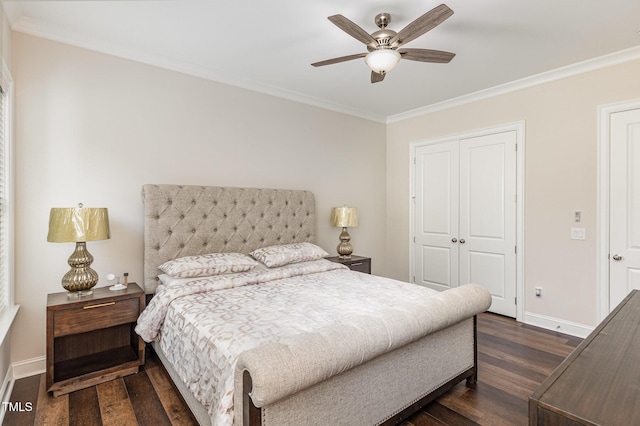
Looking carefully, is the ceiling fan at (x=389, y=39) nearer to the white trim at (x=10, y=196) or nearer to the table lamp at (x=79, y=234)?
the table lamp at (x=79, y=234)

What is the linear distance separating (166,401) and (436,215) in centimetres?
370

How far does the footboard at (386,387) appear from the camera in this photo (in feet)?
4.44

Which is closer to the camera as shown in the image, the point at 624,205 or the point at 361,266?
the point at 624,205

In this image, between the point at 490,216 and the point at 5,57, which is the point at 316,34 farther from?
the point at 490,216

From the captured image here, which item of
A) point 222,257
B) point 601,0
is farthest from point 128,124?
point 601,0

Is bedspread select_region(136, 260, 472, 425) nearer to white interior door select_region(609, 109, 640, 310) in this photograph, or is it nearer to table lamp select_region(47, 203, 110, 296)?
table lamp select_region(47, 203, 110, 296)

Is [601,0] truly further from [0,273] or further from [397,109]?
[0,273]

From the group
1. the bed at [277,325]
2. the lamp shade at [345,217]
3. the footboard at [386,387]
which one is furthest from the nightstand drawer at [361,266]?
the footboard at [386,387]

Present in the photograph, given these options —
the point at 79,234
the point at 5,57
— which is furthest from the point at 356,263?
the point at 5,57

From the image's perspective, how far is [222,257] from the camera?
2.89m

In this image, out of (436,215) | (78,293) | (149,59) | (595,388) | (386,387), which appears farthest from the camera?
(436,215)

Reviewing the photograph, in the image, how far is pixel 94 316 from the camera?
7.60 feet

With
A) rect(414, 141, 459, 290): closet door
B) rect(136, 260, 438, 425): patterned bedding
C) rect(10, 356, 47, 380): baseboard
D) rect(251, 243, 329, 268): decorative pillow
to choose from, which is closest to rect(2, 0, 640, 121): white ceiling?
rect(414, 141, 459, 290): closet door

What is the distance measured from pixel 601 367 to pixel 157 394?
2429 millimetres
